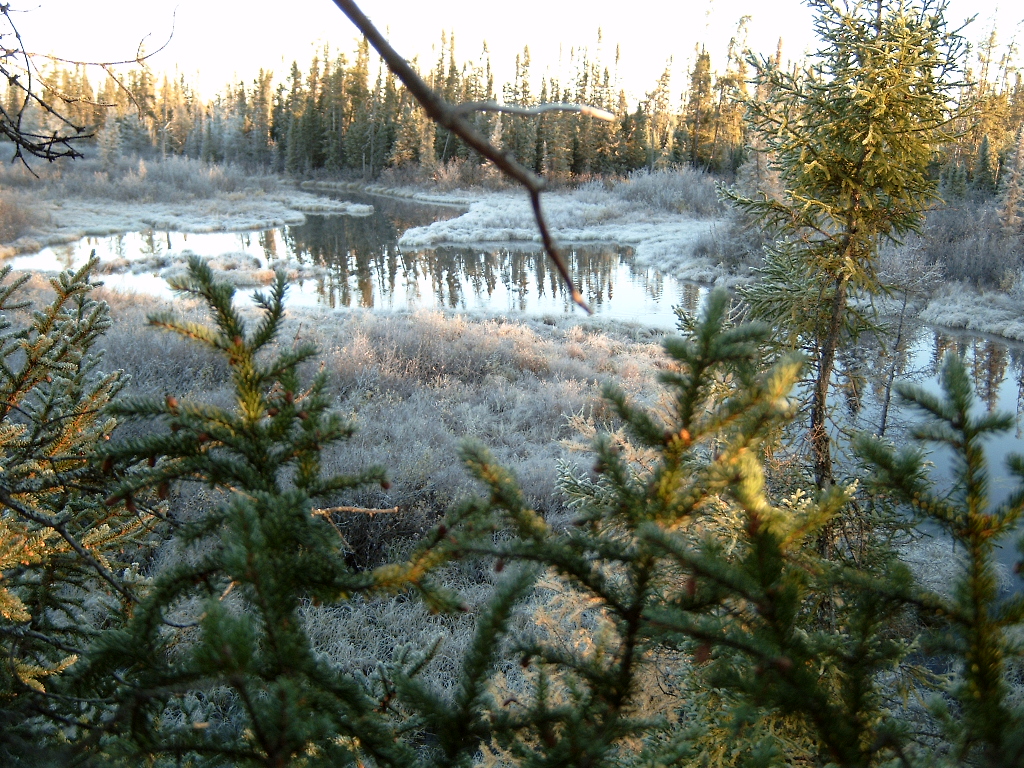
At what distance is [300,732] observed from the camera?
739 mm

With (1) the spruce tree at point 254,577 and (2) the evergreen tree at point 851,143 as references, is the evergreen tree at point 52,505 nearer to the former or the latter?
(1) the spruce tree at point 254,577

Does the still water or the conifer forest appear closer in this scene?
the conifer forest

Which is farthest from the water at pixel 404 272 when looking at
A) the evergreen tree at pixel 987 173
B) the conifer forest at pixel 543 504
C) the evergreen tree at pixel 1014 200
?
the evergreen tree at pixel 987 173

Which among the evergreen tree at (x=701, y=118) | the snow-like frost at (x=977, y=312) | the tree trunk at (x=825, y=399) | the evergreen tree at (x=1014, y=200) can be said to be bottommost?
Result: the snow-like frost at (x=977, y=312)

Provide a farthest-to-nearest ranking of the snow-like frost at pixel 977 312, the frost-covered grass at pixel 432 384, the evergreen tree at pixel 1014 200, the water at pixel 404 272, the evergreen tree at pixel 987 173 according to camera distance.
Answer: the evergreen tree at pixel 987 173, the evergreen tree at pixel 1014 200, the water at pixel 404 272, the snow-like frost at pixel 977 312, the frost-covered grass at pixel 432 384

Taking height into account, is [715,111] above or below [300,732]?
above

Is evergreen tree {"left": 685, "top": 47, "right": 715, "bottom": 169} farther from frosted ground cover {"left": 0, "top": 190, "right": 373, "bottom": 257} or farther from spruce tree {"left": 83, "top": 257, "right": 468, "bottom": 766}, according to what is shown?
spruce tree {"left": 83, "top": 257, "right": 468, "bottom": 766}

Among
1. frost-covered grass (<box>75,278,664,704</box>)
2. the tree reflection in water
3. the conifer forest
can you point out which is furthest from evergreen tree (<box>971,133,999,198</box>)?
frost-covered grass (<box>75,278,664,704</box>)

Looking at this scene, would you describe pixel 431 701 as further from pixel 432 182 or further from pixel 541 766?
pixel 432 182

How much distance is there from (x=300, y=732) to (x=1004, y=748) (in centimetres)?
77

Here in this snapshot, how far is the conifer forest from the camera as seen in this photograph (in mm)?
862

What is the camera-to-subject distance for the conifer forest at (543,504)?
0.86 metres

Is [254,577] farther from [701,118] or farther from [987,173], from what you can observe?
[701,118]

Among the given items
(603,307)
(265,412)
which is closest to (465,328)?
(603,307)
